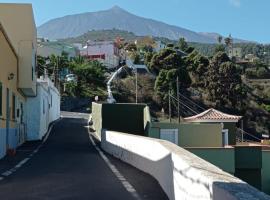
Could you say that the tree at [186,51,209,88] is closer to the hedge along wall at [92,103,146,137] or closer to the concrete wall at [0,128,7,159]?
the hedge along wall at [92,103,146,137]

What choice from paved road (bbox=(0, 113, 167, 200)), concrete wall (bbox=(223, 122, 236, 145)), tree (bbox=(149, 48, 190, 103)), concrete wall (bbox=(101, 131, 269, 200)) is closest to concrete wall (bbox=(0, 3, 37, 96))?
concrete wall (bbox=(101, 131, 269, 200))

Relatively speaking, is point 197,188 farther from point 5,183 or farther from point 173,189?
point 5,183

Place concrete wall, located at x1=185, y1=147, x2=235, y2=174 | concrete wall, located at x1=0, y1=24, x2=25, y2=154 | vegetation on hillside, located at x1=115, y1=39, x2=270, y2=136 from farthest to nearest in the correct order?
vegetation on hillside, located at x1=115, y1=39, x2=270, y2=136 < concrete wall, located at x1=185, y1=147, x2=235, y2=174 < concrete wall, located at x1=0, y1=24, x2=25, y2=154

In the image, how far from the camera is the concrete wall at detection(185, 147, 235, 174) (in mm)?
30492

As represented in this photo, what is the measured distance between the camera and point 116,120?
43.4 m

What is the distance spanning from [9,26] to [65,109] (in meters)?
58.1

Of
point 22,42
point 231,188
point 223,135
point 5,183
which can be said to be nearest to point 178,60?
point 223,135

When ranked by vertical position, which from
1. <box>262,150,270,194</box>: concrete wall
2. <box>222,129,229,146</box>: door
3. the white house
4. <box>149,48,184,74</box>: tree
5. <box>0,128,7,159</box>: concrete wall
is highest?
the white house

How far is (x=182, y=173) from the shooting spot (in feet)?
31.3

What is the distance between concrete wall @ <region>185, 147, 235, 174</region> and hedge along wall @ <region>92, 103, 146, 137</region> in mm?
12671

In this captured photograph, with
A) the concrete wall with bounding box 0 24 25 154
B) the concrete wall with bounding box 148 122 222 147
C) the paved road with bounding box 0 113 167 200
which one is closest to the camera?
the paved road with bounding box 0 113 167 200

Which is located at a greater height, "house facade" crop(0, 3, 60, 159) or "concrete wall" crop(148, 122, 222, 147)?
"house facade" crop(0, 3, 60, 159)

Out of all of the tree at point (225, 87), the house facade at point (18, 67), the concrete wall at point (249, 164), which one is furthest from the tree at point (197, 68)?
the concrete wall at point (249, 164)

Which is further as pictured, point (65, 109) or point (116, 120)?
point (65, 109)
